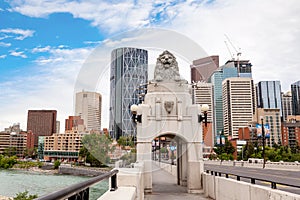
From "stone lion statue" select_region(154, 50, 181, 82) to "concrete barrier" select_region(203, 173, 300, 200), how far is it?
4.71 m

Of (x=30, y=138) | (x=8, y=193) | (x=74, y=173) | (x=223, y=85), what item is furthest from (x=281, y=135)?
(x=30, y=138)

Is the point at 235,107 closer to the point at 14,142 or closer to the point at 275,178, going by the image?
the point at 14,142

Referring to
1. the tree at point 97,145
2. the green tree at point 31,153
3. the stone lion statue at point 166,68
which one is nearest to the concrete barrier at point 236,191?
the stone lion statue at point 166,68

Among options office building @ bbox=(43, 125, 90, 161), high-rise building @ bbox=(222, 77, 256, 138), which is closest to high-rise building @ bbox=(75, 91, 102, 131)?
office building @ bbox=(43, 125, 90, 161)

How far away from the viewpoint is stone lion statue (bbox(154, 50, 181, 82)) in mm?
14203

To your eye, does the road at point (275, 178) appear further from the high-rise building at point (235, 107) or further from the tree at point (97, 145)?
the high-rise building at point (235, 107)

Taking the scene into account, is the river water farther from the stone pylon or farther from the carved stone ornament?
the carved stone ornament

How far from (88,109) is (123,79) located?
2126 mm

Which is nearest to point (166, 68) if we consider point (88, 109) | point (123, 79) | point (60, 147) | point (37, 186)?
point (123, 79)

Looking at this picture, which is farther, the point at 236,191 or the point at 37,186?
the point at 37,186

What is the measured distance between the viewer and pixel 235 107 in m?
168

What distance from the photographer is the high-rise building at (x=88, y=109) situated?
9062 mm

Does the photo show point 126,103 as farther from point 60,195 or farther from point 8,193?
point 8,193

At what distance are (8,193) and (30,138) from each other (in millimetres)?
138878
